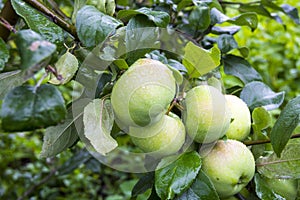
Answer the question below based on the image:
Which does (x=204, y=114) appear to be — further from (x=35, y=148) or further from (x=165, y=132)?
(x=35, y=148)

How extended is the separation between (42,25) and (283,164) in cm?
38

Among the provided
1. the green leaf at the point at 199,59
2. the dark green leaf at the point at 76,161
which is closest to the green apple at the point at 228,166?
the green leaf at the point at 199,59

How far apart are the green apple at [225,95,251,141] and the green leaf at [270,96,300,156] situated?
6 cm

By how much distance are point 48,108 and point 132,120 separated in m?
0.13

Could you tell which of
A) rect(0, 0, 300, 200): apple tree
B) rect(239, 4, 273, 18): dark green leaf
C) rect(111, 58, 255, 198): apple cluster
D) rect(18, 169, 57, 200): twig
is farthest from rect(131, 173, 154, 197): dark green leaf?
rect(18, 169, 57, 200): twig

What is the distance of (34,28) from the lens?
50 centimetres

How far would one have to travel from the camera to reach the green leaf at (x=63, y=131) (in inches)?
22.8

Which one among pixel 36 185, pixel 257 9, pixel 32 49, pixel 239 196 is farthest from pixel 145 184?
pixel 36 185

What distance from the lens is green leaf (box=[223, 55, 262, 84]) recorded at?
0.84 meters

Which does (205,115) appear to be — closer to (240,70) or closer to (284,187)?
(284,187)

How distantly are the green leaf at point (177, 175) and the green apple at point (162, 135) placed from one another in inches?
0.8

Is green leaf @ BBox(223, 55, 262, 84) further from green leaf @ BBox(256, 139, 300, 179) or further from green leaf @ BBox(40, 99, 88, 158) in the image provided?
green leaf @ BBox(40, 99, 88, 158)

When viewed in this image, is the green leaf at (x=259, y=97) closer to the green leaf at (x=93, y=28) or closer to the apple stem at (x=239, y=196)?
the apple stem at (x=239, y=196)

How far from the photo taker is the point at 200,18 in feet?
2.53
